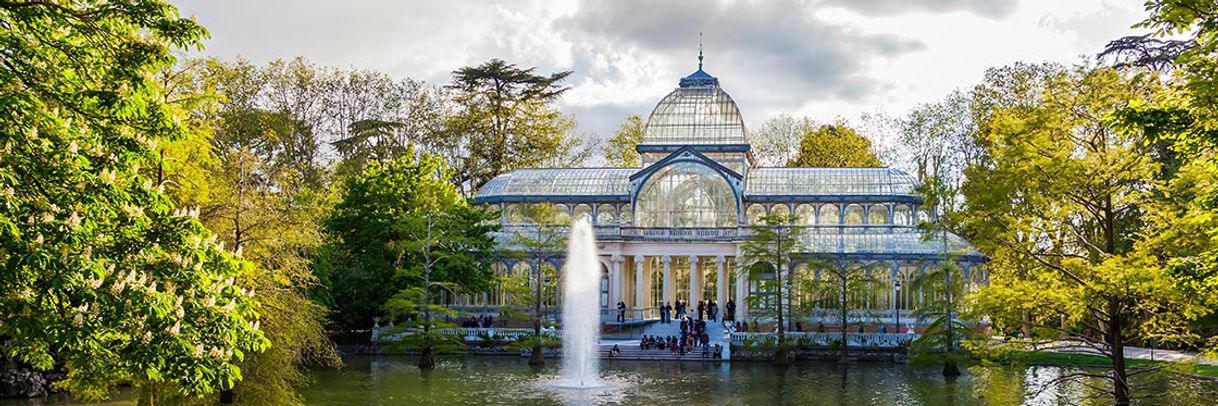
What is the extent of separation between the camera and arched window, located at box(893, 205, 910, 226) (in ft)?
162

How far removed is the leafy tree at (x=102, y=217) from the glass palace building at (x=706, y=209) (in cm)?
3550

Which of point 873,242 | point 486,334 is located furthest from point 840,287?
point 486,334

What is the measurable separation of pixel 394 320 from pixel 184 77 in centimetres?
2093

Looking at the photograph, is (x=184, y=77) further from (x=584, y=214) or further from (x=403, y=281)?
(x=584, y=214)

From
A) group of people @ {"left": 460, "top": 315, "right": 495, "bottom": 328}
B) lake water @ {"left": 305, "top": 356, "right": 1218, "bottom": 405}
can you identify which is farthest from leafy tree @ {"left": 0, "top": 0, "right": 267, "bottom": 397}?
group of people @ {"left": 460, "top": 315, "right": 495, "bottom": 328}

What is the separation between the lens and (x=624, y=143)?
6881 centimetres

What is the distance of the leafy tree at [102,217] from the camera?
9391 millimetres

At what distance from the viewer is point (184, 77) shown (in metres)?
17.3

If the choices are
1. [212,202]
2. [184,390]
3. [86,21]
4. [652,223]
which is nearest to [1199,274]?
[184,390]

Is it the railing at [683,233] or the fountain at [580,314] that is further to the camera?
the railing at [683,233]

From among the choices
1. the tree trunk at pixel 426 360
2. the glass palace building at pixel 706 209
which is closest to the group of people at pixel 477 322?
the glass palace building at pixel 706 209

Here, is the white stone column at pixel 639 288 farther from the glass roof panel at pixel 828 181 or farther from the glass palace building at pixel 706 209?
the glass roof panel at pixel 828 181

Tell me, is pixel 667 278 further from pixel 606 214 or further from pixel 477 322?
pixel 477 322

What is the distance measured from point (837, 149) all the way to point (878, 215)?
13.0 meters
